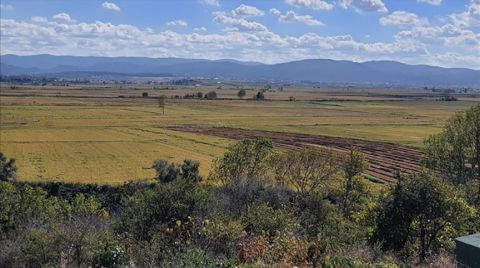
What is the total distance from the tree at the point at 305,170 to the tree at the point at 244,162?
242 centimetres

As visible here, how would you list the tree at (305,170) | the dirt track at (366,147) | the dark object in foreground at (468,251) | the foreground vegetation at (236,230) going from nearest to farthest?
the dark object in foreground at (468,251)
the foreground vegetation at (236,230)
the tree at (305,170)
the dirt track at (366,147)

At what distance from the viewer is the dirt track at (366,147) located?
196ft

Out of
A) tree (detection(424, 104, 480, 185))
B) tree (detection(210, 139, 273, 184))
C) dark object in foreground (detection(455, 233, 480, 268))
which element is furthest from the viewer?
tree (detection(210, 139, 273, 184))

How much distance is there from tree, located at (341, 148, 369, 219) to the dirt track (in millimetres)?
11769

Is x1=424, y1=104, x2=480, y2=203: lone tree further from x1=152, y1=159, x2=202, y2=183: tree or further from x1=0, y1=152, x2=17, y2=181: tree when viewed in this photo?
x1=0, y1=152, x2=17, y2=181: tree

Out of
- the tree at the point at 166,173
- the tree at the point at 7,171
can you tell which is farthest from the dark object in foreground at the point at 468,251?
the tree at the point at 7,171

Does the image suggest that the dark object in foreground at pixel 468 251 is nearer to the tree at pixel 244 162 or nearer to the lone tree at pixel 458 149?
the lone tree at pixel 458 149

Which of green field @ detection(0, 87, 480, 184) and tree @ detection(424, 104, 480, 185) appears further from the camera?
green field @ detection(0, 87, 480, 184)

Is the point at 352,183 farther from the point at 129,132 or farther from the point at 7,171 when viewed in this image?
the point at 129,132

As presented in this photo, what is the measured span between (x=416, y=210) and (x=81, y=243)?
11.5 meters

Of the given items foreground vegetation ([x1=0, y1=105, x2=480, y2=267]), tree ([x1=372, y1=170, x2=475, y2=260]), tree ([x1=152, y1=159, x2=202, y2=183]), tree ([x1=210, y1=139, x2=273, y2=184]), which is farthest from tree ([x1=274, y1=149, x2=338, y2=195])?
tree ([x1=372, y1=170, x2=475, y2=260])

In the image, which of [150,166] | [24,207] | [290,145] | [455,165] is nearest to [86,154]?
[150,166]

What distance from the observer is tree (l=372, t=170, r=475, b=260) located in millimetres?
17750

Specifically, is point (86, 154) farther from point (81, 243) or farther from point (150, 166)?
point (81, 243)
